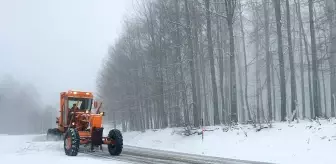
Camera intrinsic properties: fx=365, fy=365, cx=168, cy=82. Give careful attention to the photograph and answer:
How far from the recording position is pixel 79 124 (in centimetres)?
1838

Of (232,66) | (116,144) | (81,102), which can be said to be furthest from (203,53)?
(116,144)

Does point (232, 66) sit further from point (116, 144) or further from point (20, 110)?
point (20, 110)

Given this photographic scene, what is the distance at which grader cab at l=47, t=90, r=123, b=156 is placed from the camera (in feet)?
53.2

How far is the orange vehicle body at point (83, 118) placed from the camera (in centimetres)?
1673

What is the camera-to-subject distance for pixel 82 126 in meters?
18.1

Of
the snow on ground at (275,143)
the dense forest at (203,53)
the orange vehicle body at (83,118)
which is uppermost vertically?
the dense forest at (203,53)

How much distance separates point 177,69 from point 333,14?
12954 millimetres

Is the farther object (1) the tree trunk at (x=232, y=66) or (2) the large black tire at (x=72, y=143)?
(1) the tree trunk at (x=232, y=66)

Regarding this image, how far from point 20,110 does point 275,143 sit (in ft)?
206

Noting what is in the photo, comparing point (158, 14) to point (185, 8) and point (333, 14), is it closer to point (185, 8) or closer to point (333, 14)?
point (185, 8)

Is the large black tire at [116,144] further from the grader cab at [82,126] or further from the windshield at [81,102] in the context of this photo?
the windshield at [81,102]

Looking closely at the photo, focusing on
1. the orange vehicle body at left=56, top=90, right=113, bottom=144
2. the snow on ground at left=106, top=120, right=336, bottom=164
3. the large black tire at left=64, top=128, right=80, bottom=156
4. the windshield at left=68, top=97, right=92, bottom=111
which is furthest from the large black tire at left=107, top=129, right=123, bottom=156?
the snow on ground at left=106, top=120, right=336, bottom=164

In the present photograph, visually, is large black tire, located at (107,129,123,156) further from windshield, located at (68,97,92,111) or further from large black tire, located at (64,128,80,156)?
windshield, located at (68,97,92,111)

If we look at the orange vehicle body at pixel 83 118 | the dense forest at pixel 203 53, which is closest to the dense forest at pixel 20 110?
the dense forest at pixel 203 53
